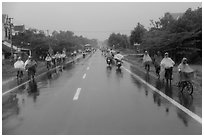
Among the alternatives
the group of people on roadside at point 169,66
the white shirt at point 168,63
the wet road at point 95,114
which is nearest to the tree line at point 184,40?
the group of people on roadside at point 169,66

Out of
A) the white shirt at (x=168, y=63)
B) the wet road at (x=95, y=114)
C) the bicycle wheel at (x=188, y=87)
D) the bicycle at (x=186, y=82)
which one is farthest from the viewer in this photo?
the white shirt at (x=168, y=63)

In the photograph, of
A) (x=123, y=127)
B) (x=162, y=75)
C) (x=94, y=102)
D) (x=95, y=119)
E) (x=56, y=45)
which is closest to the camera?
(x=123, y=127)

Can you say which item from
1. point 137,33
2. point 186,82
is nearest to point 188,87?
point 186,82

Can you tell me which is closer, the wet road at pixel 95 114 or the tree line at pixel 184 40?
the wet road at pixel 95 114

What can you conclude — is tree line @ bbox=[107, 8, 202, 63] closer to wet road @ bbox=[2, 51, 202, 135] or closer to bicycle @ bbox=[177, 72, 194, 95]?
bicycle @ bbox=[177, 72, 194, 95]

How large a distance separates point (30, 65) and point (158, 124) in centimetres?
1361

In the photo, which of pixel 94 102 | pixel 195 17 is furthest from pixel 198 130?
pixel 195 17

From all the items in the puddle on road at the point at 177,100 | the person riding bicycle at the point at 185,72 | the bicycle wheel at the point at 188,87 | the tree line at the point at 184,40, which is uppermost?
the tree line at the point at 184,40

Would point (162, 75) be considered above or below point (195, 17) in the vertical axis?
below

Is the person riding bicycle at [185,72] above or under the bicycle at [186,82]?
above

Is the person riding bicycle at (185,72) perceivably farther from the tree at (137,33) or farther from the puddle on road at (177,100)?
the tree at (137,33)

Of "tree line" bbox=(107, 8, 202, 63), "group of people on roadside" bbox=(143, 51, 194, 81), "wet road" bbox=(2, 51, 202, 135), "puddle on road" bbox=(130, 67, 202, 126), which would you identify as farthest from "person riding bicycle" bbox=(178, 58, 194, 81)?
"tree line" bbox=(107, 8, 202, 63)

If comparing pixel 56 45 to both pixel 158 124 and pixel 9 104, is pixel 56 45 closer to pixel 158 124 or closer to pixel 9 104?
pixel 9 104

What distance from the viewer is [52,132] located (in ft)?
22.3
